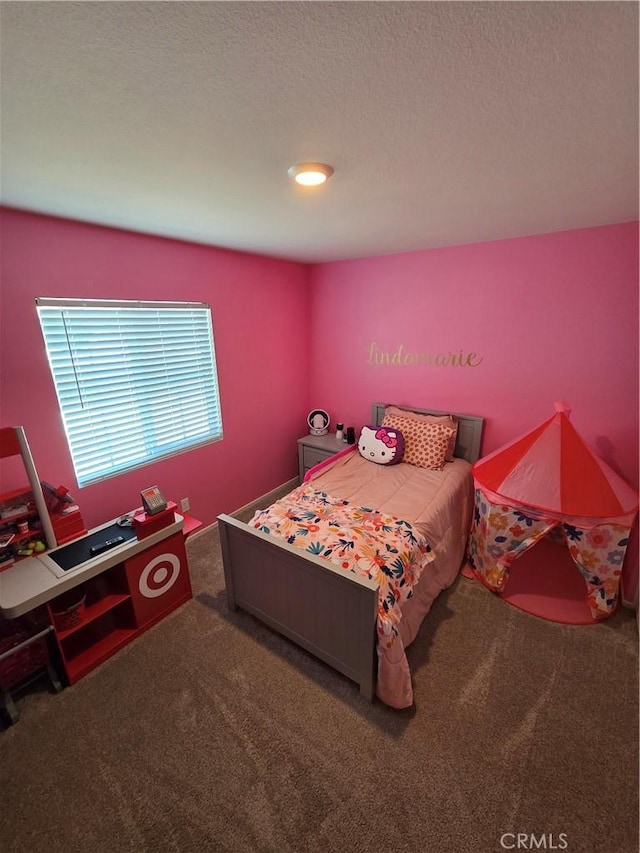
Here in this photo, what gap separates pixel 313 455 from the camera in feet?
11.4

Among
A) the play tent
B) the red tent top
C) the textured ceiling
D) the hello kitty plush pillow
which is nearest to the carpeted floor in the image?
the play tent

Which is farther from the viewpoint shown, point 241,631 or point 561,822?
point 241,631

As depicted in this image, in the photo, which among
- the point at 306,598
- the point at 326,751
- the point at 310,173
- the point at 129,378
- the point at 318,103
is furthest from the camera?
the point at 129,378

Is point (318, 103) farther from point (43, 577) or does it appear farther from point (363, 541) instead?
point (43, 577)

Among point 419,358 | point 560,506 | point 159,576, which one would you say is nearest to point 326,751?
point 159,576

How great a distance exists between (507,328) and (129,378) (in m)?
2.72

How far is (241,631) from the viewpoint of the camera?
2090mm

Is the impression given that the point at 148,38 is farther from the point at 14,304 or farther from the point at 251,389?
the point at 251,389

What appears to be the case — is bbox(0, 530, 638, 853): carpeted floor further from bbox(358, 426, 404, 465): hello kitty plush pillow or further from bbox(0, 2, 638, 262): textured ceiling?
bbox(0, 2, 638, 262): textured ceiling

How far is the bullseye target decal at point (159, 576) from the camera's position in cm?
206

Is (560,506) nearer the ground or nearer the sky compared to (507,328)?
nearer the ground

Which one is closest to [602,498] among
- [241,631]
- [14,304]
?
[241,631]

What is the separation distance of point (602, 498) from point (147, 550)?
104 inches

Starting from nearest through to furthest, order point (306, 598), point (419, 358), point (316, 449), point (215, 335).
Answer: point (306, 598)
point (215, 335)
point (419, 358)
point (316, 449)
